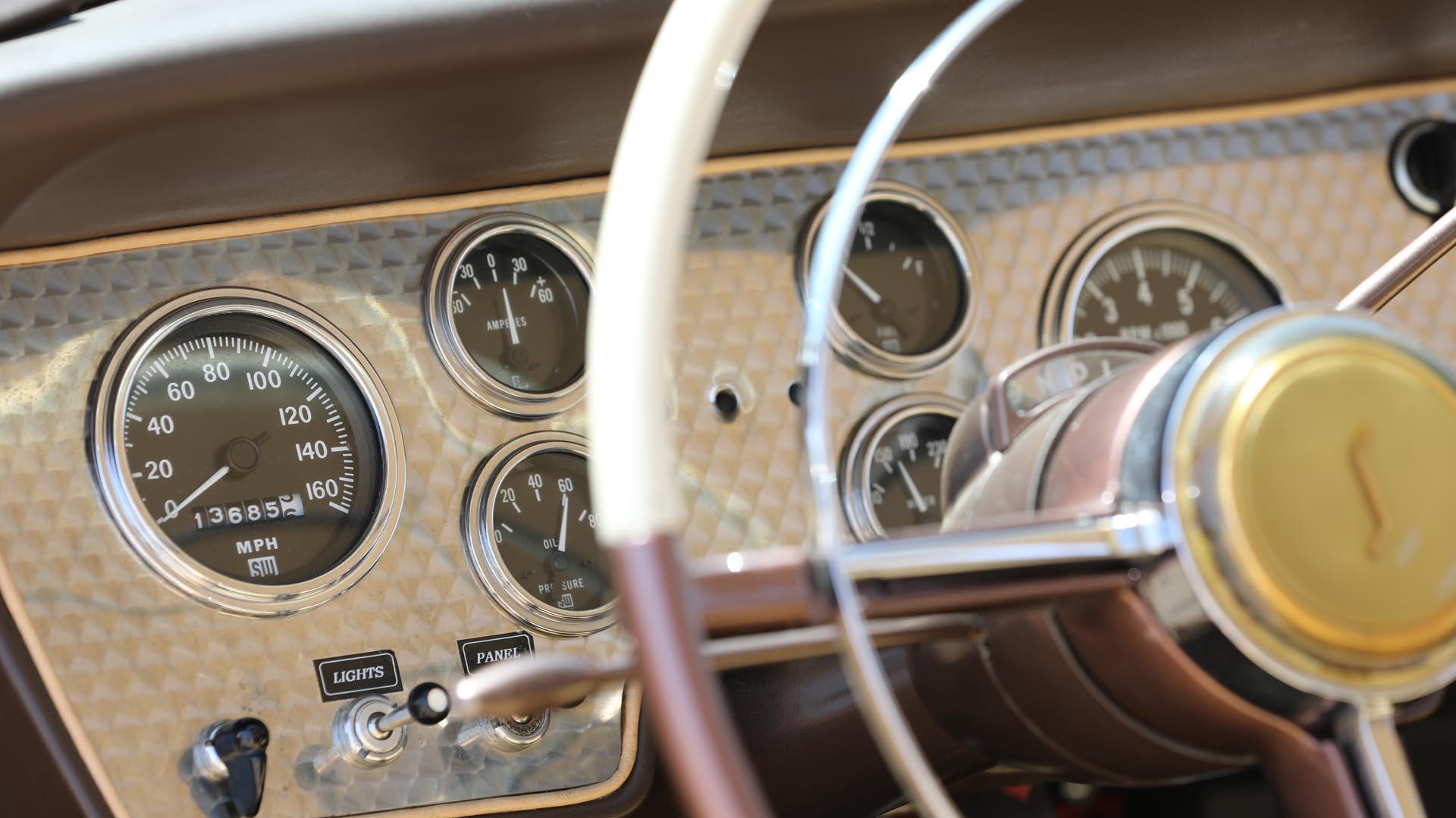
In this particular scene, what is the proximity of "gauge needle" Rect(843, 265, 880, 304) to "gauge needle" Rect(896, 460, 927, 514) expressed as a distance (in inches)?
7.6

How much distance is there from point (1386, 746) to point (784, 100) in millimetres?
842

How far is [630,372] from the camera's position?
0.55 metres

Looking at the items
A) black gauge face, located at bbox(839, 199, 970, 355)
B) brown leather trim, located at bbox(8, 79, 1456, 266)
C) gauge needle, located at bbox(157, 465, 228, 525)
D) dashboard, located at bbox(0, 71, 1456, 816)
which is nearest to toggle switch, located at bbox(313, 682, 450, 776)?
dashboard, located at bbox(0, 71, 1456, 816)

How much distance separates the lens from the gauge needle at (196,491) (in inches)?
50.4

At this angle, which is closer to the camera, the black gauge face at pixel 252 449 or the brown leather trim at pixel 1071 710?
the brown leather trim at pixel 1071 710

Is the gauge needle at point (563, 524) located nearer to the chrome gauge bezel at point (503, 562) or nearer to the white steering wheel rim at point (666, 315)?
the chrome gauge bezel at point (503, 562)

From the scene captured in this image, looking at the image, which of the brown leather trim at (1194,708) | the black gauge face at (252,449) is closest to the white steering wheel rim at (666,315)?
the brown leather trim at (1194,708)

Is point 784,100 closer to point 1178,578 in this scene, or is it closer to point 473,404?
point 473,404

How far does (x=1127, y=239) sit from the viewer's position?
154cm

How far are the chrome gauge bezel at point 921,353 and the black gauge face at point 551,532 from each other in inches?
12.8

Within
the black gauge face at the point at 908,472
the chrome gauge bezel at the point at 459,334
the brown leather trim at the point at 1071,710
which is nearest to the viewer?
the brown leather trim at the point at 1071,710

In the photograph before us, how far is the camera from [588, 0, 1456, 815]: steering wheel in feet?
1.83

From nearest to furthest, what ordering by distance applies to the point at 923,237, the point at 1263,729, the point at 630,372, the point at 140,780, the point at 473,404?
the point at 630,372 → the point at 1263,729 → the point at 140,780 → the point at 473,404 → the point at 923,237

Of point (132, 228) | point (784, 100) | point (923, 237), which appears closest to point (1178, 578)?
point (784, 100)
